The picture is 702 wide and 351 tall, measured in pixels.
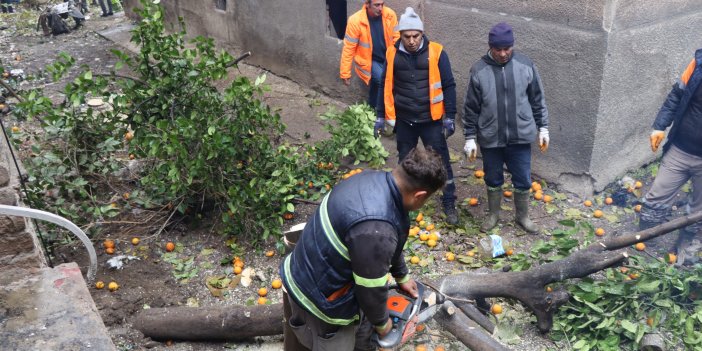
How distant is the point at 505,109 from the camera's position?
5.25m

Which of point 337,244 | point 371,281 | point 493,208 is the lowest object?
point 493,208

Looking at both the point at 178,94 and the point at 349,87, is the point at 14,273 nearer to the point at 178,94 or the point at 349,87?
the point at 178,94

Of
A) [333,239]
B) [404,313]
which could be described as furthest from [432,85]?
[333,239]

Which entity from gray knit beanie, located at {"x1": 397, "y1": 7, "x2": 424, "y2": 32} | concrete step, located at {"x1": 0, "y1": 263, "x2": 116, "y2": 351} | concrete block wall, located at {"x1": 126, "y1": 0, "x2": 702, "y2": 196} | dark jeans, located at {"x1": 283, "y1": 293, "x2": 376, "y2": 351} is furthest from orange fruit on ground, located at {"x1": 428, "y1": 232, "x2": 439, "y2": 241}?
concrete step, located at {"x1": 0, "y1": 263, "x2": 116, "y2": 351}

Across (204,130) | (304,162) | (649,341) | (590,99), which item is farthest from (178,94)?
(649,341)

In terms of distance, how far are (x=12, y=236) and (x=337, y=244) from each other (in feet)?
6.56

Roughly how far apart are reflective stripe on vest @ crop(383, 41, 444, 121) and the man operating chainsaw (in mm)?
2530

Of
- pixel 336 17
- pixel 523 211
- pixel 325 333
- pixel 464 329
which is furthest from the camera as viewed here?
pixel 336 17

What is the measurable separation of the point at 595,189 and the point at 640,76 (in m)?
1.19

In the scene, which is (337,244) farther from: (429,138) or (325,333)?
(429,138)

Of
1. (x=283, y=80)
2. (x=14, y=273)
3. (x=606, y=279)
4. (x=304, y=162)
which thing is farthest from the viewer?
(x=283, y=80)

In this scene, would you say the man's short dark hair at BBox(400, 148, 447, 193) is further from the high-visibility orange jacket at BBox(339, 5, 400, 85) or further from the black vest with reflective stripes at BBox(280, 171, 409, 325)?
the high-visibility orange jacket at BBox(339, 5, 400, 85)

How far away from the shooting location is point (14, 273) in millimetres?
3512

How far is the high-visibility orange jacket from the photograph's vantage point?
7.10 metres
